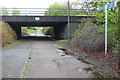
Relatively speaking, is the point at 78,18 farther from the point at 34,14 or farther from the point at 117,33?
the point at 117,33

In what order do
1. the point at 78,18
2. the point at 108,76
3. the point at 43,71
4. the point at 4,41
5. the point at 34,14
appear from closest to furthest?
1. the point at 108,76
2. the point at 43,71
3. the point at 4,41
4. the point at 78,18
5. the point at 34,14

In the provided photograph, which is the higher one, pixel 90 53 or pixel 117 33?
pixel 117 33

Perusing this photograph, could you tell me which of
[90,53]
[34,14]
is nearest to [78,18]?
[34,14]

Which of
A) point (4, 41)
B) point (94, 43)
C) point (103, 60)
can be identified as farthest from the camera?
point (4, 41)

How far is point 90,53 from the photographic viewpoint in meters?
10.4

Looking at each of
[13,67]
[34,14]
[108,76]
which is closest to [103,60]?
[108,76]

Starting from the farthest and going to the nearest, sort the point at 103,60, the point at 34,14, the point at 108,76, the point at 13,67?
the point at 34,14, the point at 103,60, the point at 13,67, the point at 108,76

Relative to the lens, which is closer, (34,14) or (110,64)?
(110,64)

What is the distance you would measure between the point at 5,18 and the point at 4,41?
6766 mm

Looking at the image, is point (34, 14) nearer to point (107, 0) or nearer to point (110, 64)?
point (107, 0)

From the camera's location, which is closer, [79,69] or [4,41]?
[79,69]

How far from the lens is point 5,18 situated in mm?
21875

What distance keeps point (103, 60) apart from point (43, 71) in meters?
2.97

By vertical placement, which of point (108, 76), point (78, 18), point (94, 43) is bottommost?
point (108, 76)
